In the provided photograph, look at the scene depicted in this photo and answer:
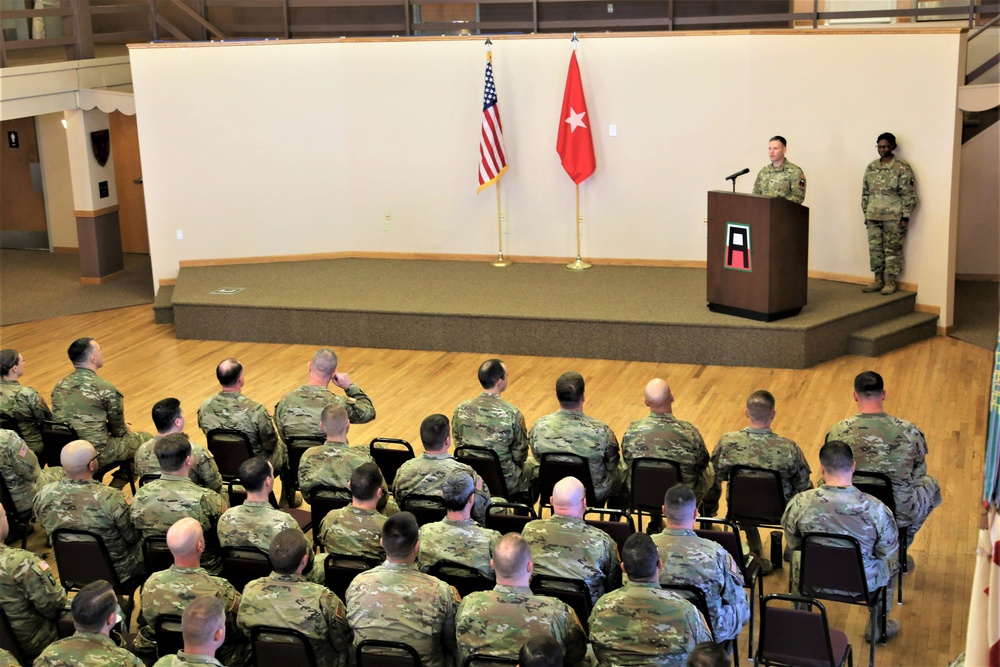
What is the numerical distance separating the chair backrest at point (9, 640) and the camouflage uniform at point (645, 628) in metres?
2.62

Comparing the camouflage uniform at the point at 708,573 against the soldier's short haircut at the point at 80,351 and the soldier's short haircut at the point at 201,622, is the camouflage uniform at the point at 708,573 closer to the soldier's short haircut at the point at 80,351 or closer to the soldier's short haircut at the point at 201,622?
the soldier's short haircut at the point at 201,622

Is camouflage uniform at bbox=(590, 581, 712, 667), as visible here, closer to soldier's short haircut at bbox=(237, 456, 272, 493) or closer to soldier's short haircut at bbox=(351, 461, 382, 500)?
soldier's short haircut at bbox=(351, 461, 382, 500)

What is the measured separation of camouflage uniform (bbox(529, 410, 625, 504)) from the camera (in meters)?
6.34

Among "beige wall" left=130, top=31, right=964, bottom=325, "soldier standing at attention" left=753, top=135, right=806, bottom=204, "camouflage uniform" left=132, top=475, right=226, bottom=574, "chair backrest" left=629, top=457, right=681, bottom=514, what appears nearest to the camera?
"camouflage uniform" left=132, top=475, right=226, bottom=574

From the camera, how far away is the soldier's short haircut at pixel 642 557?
4.34m

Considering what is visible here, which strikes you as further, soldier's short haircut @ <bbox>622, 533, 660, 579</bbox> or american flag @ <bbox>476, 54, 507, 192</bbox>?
american flag @ <bbox>476, 54, 507, 192</bbox>

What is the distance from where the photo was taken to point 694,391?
31.1 ft

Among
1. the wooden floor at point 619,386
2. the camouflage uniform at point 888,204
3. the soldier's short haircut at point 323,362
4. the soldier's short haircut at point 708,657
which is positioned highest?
the camouflage uniform at point 888,204

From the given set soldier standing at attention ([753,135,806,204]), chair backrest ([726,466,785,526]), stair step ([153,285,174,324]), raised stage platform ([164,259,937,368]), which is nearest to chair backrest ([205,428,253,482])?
chair backrest ([726,466,785,526])

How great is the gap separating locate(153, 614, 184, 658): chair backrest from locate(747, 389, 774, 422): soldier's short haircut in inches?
121

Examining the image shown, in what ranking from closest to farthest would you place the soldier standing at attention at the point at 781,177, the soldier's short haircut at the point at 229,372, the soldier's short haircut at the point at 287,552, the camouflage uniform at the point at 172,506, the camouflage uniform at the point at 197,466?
A: 1. the soldier's short haircut at the point at 287,552
2. the camouflage uniform at the point at 172,506
3. the camouflage uniform at the point at 197,466
4. the soldier's short haircut at the point at 229,372
5. the soldier standing at attention at the point at 781,177

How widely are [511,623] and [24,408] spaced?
4.34 meters

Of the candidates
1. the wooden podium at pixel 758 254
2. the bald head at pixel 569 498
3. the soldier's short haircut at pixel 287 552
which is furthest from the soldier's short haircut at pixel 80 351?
the wooden podium at pixel 758 254

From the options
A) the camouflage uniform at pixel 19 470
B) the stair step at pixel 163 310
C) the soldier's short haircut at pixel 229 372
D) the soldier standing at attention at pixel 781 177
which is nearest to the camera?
the camouflage uniform at pixel 19 470
